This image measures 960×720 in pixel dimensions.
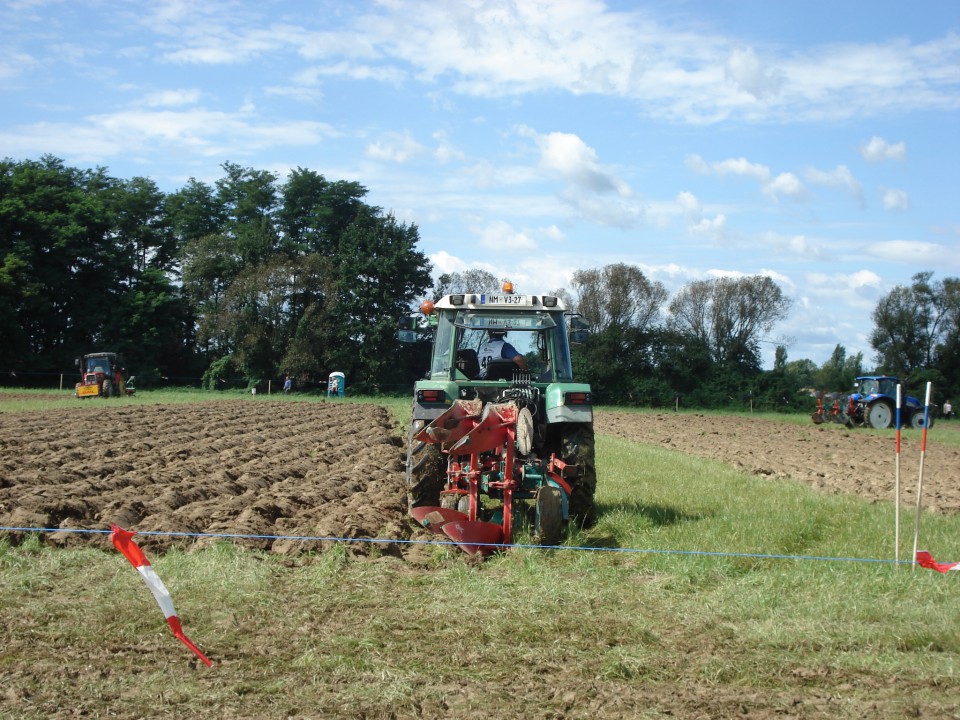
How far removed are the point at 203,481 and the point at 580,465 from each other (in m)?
4.84

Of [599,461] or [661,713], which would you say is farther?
[599,461]

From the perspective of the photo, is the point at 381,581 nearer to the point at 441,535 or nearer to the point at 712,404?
the point at 441,535

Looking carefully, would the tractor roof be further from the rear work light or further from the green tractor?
the rear work light

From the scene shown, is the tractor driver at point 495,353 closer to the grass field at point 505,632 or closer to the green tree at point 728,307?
the grass field at point 505,632

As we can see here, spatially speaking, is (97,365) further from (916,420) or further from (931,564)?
(931,564)

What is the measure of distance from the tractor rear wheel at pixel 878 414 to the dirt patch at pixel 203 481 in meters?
17.9

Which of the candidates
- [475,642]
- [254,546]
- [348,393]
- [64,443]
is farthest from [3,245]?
[475,642]

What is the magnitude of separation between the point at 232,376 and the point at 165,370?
4096mm

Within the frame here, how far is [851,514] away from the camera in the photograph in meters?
9.99

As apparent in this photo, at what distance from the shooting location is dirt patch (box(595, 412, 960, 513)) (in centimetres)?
1380

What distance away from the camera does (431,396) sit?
29.2ft

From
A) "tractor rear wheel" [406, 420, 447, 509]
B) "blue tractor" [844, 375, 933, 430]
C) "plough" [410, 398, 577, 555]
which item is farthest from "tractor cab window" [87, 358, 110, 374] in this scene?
"plough" [410, 398, 577, 555]

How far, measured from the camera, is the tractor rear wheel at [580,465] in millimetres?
8680

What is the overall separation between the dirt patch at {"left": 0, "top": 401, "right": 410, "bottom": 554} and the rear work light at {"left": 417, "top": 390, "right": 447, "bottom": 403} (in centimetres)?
121
